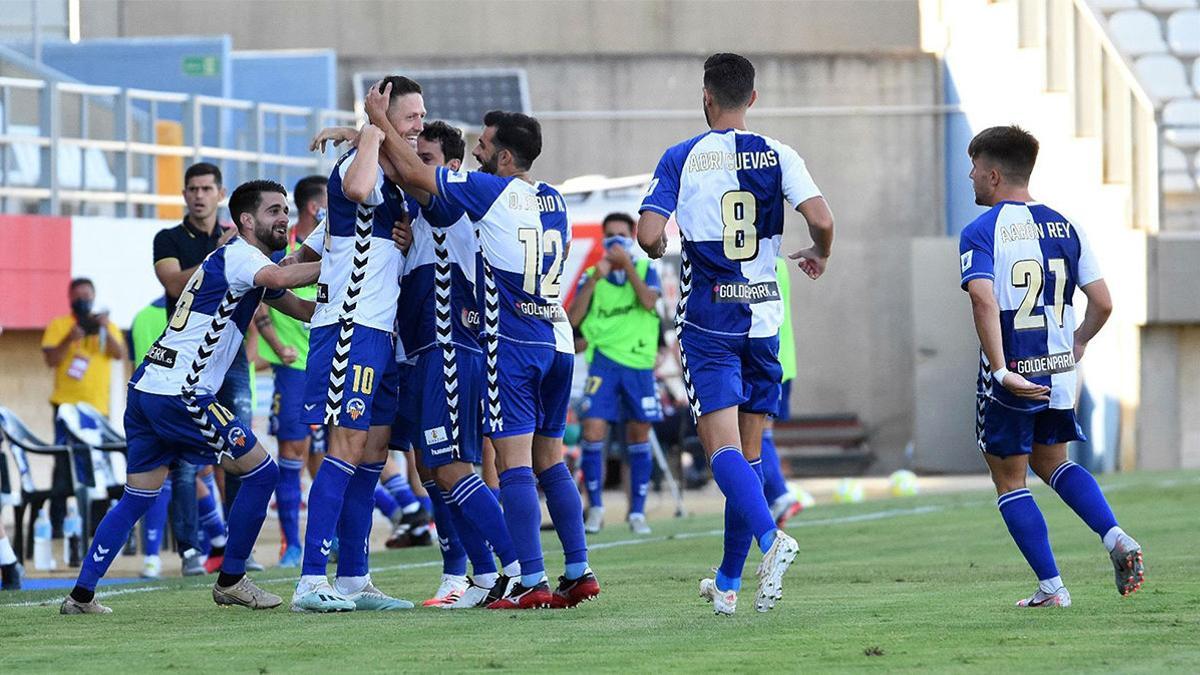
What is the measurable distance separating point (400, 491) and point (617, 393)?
6.49 feet

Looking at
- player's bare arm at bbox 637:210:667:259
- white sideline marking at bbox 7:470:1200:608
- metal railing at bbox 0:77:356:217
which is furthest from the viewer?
metal railing at bbox 0:77:356:217

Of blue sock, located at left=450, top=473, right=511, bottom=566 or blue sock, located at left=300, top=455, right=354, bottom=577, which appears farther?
blue sock, located at left=450, top=473, right=511, bottom=566

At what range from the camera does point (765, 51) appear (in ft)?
85.8

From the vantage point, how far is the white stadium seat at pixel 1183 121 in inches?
915

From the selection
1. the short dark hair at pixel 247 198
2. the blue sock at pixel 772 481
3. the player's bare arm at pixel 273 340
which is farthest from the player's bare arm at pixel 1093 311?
the blue sock at pixel 772 481

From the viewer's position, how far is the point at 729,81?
712 cm

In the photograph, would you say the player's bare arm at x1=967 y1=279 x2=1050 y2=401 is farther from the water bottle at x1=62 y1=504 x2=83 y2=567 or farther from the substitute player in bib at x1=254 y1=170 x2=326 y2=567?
the water bottle at x1=62 y1=504 x2=83 y2=567

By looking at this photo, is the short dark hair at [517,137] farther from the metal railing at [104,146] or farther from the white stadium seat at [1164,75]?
the white stadium seat at [1164,75]

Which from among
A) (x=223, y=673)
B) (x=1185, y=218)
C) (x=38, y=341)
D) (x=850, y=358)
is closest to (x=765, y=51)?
(x=850, y=358)

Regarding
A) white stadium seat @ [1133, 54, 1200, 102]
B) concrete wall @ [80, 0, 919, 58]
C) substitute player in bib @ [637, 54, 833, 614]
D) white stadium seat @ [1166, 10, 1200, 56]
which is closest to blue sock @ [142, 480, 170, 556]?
substitute player in bib @ [637, 54, 833, 614]

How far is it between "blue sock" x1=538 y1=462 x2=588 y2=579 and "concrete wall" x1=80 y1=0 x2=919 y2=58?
18877 millimetres

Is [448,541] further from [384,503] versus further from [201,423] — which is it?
[384,503]

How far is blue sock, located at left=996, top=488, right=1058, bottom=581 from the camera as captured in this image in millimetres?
7090

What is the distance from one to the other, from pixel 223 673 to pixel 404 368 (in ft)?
7.88
